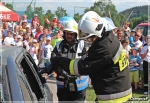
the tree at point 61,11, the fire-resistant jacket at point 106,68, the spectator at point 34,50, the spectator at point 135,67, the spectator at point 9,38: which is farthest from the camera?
the tree at point 61,11

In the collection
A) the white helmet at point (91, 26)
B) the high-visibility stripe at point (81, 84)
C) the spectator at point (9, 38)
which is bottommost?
the high-visibility stripe at point (81, 84)

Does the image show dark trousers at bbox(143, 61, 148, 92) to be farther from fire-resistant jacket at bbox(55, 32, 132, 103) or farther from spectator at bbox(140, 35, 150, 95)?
fire-resistant jacket at bbox(55, 32, 132, 103)

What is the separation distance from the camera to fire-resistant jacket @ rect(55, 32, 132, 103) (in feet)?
Answer: 10.0

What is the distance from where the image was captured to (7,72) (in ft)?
6.73

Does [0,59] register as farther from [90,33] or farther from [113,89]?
[113,89]

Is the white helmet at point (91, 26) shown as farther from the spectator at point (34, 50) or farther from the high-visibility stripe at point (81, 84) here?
the spectator at point (34, 50)

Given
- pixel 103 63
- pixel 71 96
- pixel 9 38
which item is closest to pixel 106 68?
pixel 103 63

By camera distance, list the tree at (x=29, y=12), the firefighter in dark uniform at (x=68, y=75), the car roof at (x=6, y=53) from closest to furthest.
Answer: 1. the car roof at (x=6, y=53)
2. the firefighter in dark uniform at (x=68, y=75)
3. the tree at (x=29, y=12)

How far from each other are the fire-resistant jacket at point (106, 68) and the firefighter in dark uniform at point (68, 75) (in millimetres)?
854

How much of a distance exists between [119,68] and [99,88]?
1.04 feet

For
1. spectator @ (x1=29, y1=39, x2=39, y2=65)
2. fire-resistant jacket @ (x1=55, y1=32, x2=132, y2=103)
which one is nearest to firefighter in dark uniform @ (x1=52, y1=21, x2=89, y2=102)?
fire-resistant jacket @ (x1=55, y1=32, x2=132, y2=103)

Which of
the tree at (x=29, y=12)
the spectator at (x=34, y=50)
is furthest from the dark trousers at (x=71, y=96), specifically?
the tree at (x=29, y=12)

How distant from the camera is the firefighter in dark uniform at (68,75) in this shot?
415 centimetres

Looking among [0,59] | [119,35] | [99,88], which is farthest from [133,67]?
[0,59]
